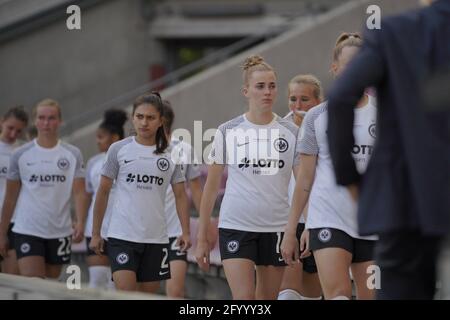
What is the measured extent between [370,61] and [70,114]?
18.9 m

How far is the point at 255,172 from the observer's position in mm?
9055

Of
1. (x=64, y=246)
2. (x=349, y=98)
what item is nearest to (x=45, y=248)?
(x=64, y=246)

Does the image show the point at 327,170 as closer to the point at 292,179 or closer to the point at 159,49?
the point at 292,179

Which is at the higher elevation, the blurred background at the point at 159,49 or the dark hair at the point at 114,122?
the blurred background at the point at 159,49

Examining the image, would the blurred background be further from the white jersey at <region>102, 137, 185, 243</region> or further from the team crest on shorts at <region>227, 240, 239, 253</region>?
the team crest on shorts at <region>227, 240, 239, 253</region>

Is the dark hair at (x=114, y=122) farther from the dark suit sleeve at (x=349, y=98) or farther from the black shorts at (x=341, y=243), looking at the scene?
the dark suit sleeve at (x=349, y=98)

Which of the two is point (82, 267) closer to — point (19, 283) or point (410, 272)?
point (19, 283)

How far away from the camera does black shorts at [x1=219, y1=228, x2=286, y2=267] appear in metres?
8.89

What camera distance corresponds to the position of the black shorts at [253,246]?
889cm

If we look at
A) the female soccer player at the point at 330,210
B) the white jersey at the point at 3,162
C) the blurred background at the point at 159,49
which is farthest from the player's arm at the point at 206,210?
the blurred background at the point at 159,49

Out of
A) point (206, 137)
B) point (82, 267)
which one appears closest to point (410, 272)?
point (82, 267)

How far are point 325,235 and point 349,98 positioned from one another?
3126 mm

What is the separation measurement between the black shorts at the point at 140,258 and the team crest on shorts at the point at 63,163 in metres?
2.10

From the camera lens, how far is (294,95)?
10.1 meters
